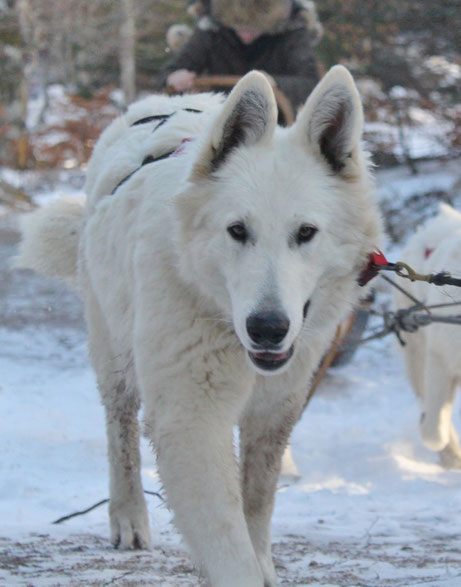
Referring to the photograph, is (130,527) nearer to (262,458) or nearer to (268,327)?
(262,458)

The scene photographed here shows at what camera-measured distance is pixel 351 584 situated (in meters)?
3.08

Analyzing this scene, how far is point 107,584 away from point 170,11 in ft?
63.8

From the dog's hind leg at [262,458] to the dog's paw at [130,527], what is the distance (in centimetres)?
66

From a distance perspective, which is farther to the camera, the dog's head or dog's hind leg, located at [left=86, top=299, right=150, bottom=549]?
dog's hind leg, located at [left=86, top=299, right=150, bottom=549]

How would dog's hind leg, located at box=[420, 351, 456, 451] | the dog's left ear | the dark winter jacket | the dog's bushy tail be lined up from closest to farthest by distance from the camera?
the dog's left ear < the dog's bushy tail < dog's hind leg, located at box=[420, 351, 456, 451] < the dark winter jacket

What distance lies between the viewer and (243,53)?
6.58 m

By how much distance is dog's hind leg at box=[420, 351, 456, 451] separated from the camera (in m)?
6.01

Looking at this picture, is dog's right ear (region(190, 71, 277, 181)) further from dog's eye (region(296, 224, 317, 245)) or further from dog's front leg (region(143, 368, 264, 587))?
dog's front leg (region(143, 368, 264, 587))

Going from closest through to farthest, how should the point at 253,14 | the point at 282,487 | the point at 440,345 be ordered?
the point at 282,487 < the point at 440,345 < the point at 253,14

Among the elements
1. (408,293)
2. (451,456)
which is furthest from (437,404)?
(408,293)

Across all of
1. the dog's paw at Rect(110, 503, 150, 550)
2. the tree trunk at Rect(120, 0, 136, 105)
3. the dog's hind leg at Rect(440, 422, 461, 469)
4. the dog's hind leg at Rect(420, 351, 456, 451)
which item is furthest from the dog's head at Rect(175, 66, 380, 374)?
the tree trunk at Rect(120, 0, 136, 105)

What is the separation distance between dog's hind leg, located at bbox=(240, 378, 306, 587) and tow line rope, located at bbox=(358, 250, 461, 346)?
59 cm

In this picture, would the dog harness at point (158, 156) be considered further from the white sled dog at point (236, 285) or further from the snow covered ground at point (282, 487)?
the snow covered ground at point (282, 487)

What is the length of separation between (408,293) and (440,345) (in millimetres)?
674
